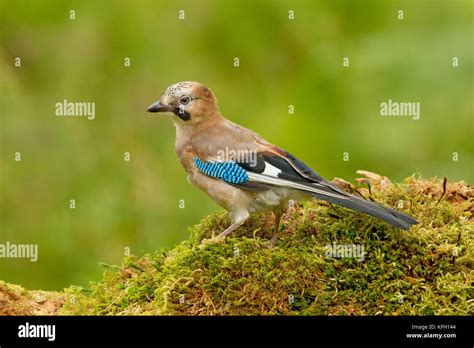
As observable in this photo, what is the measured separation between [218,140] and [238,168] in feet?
1.36

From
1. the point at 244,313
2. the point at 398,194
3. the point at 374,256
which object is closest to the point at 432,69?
the point at 398,194

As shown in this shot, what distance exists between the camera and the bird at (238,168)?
5.79 meters

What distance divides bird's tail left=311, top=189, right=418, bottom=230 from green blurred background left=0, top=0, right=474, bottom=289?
3.24m

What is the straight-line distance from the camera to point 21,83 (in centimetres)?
991

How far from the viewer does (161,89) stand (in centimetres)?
1013

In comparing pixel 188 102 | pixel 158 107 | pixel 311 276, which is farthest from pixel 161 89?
pixel 311 276

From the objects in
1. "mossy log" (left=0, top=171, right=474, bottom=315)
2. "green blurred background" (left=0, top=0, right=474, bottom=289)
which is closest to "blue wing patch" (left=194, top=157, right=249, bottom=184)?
"mossy log" (left=0, top=171, right=474, bottom=315)

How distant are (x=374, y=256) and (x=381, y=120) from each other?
13.0 feet

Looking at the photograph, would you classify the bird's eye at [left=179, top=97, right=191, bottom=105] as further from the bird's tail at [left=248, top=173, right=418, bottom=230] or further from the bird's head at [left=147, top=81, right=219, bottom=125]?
the bird's tail at [left=248, top=173, right=418, bottom=230]

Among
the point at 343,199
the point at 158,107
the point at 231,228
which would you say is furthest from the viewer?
the point at 158,107

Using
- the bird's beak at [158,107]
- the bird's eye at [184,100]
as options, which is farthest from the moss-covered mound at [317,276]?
the bird's eye at [184,100]

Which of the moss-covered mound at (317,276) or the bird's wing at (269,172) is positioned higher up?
the bird's wing at (269,172)

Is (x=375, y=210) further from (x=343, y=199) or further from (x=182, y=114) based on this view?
(x=182, y=114)

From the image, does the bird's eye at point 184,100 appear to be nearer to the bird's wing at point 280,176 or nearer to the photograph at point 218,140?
the photograph at point 218,140
